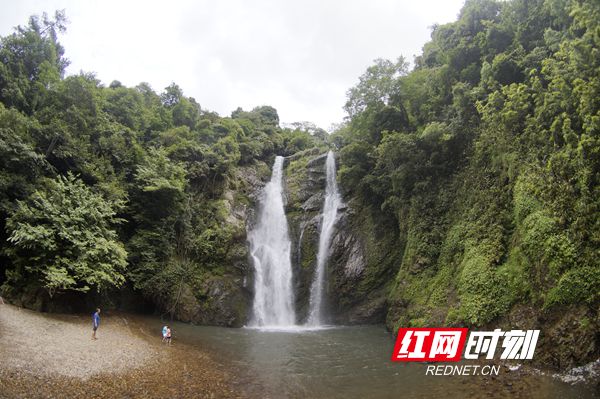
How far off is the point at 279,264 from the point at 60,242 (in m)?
14.4

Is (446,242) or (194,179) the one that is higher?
(194,179)

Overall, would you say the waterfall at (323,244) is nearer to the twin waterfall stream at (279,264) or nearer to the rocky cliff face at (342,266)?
the twin waterfall stream at (279,264)

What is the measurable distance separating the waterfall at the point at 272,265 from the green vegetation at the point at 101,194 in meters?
1.60

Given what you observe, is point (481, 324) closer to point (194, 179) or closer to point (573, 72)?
point (573, 72)

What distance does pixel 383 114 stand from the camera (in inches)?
998

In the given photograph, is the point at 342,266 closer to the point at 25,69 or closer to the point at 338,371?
the point at 338,371

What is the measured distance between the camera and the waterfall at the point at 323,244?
24734 millimetres

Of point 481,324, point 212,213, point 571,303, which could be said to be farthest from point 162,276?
point 571,303

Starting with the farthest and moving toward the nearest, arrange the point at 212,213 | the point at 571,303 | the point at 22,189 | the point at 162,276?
the point at 212,213, the point at 162,276, the point at 22,189, the point at 571,303

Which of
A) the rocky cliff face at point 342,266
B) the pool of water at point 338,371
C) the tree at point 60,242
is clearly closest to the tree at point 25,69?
the tree at point 60,242

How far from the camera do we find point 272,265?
26781 mm

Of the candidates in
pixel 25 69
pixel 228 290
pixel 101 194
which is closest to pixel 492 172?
pixel 228 290

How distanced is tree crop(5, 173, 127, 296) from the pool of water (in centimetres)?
525

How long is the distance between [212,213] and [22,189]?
12511 millimetres
